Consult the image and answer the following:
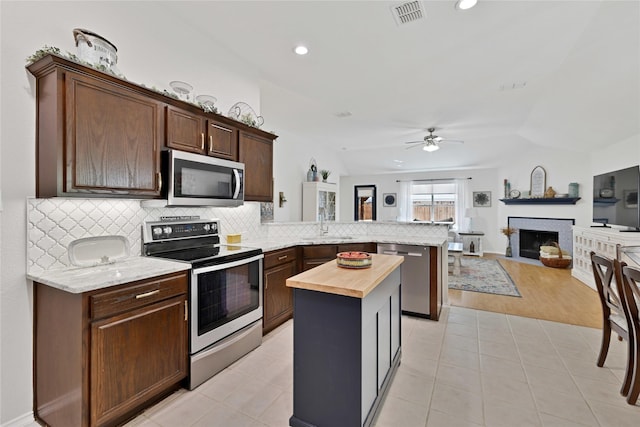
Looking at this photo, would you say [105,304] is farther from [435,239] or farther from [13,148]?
[435,239]

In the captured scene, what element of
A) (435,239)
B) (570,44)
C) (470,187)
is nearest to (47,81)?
(435,239)

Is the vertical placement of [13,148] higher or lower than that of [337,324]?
higher

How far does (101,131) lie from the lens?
5.81ft

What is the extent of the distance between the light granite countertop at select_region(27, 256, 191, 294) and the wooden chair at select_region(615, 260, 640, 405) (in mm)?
2923

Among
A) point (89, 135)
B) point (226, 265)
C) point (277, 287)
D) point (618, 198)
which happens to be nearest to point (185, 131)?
point (89, 135)

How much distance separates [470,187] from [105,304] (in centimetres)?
886

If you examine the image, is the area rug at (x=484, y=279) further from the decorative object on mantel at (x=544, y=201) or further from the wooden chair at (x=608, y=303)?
the wooden chair at (x=608, y=303)

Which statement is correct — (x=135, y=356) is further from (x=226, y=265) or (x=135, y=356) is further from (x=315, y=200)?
(x=315, y=200)

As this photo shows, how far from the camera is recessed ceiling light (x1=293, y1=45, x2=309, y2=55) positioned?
289 centimetres

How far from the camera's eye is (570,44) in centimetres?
280

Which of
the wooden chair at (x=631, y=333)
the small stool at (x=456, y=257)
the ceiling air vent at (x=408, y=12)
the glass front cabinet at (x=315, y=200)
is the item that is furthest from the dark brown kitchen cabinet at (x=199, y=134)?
the small stool at (x=456, y=257)

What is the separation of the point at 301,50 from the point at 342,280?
248cm

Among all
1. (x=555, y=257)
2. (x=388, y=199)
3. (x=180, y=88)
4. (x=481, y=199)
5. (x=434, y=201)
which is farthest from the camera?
(x=388, y=199)

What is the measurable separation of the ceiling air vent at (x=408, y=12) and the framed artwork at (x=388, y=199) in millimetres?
7046
